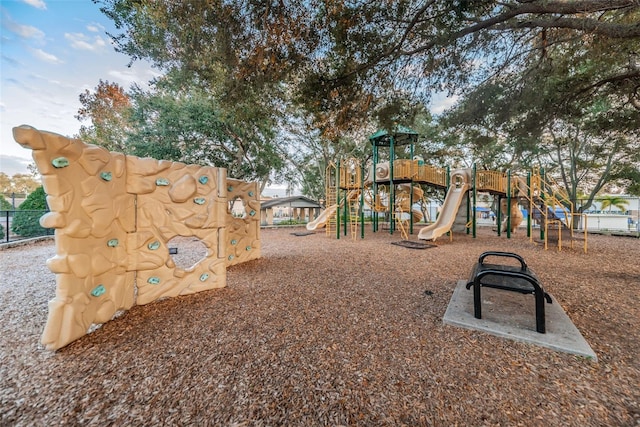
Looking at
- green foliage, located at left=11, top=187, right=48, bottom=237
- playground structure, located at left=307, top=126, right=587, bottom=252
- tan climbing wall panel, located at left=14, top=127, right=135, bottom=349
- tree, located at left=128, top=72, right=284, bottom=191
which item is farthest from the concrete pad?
green foliage, located at left=11, top=187, right=48, bottom=237

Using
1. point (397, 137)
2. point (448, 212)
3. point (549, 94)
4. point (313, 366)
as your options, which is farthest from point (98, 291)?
point (397, 137)

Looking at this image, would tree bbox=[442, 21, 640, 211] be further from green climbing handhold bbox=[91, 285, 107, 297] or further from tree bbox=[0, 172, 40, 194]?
tree bbox=[0, 172, 40, 194]

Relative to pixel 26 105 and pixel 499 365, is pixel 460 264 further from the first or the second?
pixel 26 105

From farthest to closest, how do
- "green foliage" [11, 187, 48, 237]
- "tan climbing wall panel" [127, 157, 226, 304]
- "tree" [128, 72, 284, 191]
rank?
"tree" [128, 72, 284, 191] < "green foliage" [11, 187, 48, 237] < "tan climbing wall panel" [127, 157, 226, 304]

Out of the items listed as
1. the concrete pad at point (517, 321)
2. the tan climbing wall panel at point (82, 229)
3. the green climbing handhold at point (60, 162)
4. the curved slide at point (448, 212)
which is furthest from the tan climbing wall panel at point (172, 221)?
the curved slide at point (448, 212)

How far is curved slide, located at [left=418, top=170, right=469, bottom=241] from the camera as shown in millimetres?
9156

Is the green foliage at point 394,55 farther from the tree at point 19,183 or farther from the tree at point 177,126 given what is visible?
the tree at point 19,183

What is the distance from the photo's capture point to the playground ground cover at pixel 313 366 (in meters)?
1.51

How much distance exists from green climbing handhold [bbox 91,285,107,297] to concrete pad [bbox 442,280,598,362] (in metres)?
3.72

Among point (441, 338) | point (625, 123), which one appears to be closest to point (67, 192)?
point (441, 338)

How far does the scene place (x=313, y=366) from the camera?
1.96 meters

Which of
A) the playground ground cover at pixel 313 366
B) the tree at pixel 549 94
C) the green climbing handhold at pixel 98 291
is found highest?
the tree at pixel 549 94

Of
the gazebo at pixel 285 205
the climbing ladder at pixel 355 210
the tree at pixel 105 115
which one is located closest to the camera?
the climbing ladder at pixel 355 210

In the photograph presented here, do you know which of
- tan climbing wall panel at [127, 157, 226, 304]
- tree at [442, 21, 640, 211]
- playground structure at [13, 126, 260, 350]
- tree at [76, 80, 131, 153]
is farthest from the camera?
tree at [76, 80, 131, 153]
